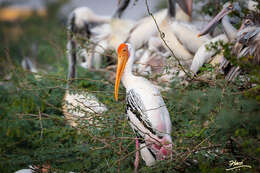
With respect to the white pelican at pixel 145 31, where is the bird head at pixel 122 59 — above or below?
below

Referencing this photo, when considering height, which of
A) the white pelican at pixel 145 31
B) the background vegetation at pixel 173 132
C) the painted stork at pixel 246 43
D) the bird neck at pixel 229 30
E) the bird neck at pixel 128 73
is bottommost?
the background vegetation at pixel 173 132

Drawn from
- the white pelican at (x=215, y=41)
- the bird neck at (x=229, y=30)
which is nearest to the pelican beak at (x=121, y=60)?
the white pelican at (x=215, y=41)

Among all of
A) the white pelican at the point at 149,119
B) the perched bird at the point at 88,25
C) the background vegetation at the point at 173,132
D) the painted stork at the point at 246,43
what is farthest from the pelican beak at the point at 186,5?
the white pelican at the point at 149,119

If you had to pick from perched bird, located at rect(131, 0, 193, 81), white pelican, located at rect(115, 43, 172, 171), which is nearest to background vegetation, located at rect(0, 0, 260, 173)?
white pelican, located at rect(115, 43, 172, 171)

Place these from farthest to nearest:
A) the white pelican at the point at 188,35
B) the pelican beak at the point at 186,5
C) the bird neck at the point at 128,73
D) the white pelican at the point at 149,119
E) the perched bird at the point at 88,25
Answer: the perched bird at the point at 88,25 < the white pelican at the point at 188,35 < the pelican beak at the point at 186,5 < the bird neck at the point at 128,73 < the white pelican at the point at 149,119

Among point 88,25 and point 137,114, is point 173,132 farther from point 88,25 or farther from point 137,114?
point 88,25

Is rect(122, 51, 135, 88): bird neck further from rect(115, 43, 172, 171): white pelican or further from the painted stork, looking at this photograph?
the painted stork

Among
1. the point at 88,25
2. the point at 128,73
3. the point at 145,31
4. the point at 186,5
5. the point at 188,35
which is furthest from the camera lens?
the point at 88,25

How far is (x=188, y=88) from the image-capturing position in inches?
78.0

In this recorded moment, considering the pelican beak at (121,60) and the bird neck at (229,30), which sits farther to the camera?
the bird neck at (229,30)

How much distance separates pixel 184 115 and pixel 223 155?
1.37 ft

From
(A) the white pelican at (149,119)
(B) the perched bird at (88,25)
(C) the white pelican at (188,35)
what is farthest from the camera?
(B) the perched bird at (88,25)

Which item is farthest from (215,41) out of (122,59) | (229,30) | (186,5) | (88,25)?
(88,25)

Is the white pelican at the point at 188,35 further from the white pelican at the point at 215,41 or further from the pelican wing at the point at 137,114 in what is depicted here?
the pelican wing at the point at 137,114
